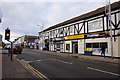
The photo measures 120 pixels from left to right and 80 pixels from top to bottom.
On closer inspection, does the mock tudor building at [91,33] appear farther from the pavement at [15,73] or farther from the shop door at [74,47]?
the pavement at [15,73]

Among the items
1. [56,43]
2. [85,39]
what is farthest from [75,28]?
[56,43]

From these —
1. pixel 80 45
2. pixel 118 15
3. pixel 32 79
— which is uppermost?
pixel 118 15

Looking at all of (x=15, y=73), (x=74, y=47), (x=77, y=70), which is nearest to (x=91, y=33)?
(x=74, y=47)

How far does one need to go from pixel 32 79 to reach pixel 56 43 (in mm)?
27287

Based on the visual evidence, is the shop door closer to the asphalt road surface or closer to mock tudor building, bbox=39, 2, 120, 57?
mock tudor building, bbox=39, 2, 120, 57

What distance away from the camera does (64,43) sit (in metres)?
29.2

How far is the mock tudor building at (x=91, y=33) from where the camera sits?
17.4 metres

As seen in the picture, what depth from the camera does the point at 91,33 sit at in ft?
70.0

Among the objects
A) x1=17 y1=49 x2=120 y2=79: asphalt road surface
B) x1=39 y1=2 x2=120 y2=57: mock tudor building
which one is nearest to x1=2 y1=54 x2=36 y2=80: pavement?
x1=17 y1=49 x2=120 y2=79: asphalt road surface

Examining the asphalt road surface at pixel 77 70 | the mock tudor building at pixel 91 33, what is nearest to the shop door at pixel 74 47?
the mock tudor building at pixel 91 33

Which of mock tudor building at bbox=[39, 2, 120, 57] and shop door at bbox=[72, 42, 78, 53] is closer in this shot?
mock tudor building at bbox=[39, 2, 120, 57]

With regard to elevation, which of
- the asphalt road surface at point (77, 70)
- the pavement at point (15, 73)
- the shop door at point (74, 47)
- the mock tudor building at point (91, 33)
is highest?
the mock tudor building at point (91, 33)

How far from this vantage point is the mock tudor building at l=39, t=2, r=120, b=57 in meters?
17.4

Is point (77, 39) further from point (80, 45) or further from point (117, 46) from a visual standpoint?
point (117, 46)
